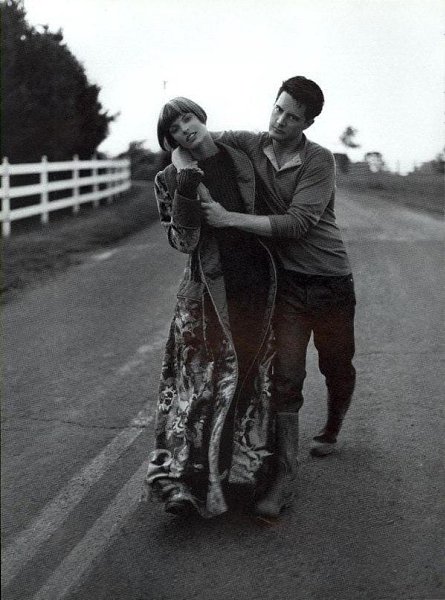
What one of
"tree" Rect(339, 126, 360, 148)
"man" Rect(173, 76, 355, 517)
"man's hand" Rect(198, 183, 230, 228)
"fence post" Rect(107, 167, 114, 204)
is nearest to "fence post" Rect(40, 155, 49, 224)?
"fence post" Rect(107, 167, 114, 204)

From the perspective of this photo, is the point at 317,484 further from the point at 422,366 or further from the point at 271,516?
the point at 422,366

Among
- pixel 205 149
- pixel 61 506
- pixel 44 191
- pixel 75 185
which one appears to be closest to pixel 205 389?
pixel 61 506

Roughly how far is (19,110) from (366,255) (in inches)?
193

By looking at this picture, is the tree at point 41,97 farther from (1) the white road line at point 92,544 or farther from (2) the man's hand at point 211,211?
(1) the white road line at point 92,544

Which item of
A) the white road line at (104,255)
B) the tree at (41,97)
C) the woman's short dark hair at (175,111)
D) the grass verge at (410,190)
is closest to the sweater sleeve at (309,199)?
the woman's short dark hair at (175,111)

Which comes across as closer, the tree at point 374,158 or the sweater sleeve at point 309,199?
the sweater sleeve at point 309,199

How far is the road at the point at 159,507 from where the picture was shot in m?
2.84

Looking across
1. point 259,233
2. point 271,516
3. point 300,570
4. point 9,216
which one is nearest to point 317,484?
point 271,516

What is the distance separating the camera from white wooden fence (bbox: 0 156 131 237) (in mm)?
12648

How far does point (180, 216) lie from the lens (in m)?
3.00

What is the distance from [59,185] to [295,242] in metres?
12.2

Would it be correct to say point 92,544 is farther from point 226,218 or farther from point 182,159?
point 182,159

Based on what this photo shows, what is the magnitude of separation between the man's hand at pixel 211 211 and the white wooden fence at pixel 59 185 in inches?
397

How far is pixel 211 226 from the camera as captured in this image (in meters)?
3.12
